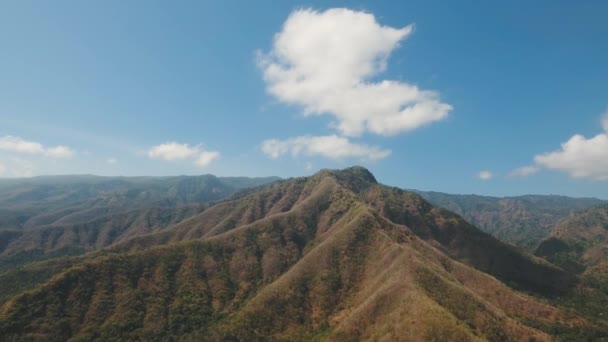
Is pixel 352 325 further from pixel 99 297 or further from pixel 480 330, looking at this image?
pixel 99 297

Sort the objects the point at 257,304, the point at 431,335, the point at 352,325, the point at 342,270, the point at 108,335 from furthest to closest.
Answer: the point at 342,270, the point at 257,304, the point at 108,335, the point at 352,325, the point at 431,335

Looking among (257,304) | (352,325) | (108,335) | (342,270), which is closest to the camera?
(352,325)

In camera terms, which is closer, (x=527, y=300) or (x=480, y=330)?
(x=480, y=330)

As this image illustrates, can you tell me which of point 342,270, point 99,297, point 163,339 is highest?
point 342,270

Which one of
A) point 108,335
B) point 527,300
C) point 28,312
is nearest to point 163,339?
point 108,335

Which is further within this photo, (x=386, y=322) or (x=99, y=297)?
(x=99, y=297)

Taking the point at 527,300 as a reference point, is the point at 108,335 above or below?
below

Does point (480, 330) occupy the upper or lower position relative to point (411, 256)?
lower

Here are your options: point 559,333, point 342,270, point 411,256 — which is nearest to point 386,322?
point 411,256

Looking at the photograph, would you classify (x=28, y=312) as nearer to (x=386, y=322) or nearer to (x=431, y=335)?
(x=386, y=322)
